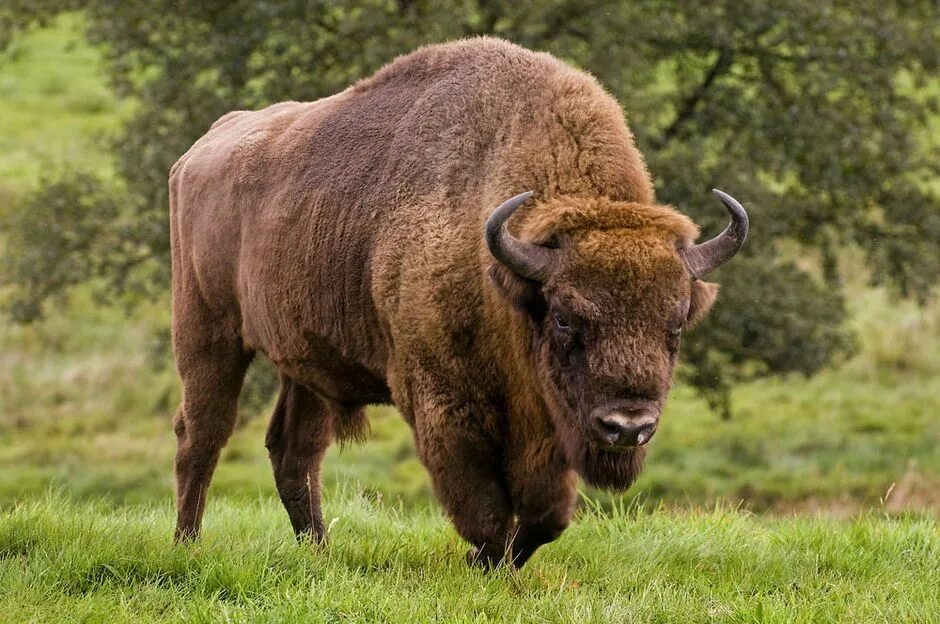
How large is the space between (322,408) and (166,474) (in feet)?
30.0

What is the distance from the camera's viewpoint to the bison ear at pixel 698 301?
568 cm

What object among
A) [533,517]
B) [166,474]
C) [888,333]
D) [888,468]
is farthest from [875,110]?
[533,517]

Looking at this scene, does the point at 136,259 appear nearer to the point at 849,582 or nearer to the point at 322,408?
the point at 322,408

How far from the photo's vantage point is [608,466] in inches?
219

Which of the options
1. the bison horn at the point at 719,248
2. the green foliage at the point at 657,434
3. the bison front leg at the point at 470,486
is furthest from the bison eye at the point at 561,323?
the green foliage at the point at 657,434

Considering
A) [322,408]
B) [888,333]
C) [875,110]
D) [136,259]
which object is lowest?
[888,333]

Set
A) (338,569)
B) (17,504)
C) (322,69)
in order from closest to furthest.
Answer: (338,569) < (17,504) < (322,69)

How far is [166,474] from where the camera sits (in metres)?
16.2

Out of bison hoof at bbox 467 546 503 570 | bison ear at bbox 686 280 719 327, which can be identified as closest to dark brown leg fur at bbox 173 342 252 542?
bison hoof at bbox 467 546 503 570

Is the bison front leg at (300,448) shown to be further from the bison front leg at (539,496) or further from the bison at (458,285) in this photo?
the bison front leg at (539,496)

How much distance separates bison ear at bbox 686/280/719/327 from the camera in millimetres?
5676

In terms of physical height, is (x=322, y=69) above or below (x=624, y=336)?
below

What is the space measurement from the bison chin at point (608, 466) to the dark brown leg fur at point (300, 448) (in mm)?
2025

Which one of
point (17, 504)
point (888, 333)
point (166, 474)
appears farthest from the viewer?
point (888, 333)
